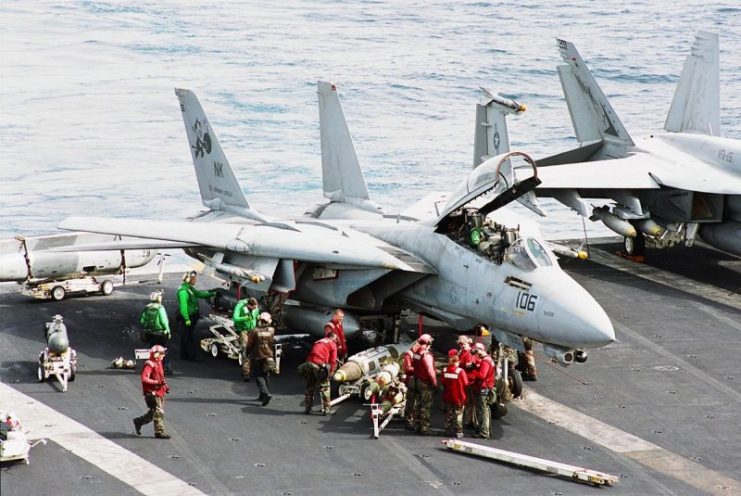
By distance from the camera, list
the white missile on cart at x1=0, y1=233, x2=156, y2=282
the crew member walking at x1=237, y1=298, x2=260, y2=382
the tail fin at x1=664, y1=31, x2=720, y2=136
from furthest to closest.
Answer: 1. the tail fin at x1=664, y1=31, x2=720, y2=136
2. the white missile on cart at x1=0, y1=233, x2=156, y2=282
3. the crew member walking at x1=237, y1=298, x2=260, y2=382

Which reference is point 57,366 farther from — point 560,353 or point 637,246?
point 637,246

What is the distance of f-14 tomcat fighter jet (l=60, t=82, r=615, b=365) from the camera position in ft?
55.7

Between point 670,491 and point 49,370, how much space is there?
8266mm

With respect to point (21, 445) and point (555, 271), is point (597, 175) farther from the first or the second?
point (21, 445)

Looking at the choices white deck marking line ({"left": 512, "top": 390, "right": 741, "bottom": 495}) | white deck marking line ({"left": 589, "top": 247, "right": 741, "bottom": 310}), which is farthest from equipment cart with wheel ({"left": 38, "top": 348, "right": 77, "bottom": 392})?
white deck marking line ({"left": 589, "top": 247, "right": 741, "bottom": 310})

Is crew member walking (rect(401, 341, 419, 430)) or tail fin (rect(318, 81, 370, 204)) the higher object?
tail fin (rect(318, 81, 370, 204))

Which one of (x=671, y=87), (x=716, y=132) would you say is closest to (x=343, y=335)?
(x=716, y=132)

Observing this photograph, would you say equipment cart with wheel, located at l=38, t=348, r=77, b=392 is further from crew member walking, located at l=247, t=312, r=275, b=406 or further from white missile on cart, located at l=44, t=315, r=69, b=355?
crew member walking, located at l=247, t=312, r=275, b=406

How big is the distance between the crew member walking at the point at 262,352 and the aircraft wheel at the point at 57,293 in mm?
5831

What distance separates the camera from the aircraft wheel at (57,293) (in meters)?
22.1

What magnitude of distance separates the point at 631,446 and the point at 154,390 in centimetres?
580

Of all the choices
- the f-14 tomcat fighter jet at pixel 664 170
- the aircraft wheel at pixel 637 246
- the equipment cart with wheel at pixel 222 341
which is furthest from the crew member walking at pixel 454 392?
the aircraft wheel at pixel 637 246

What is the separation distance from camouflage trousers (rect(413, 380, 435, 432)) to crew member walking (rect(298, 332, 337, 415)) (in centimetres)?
125

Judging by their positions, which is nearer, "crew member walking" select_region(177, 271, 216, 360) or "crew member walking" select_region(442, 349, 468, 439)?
"crew member walking" select_region(442, 349, 468, 439)
